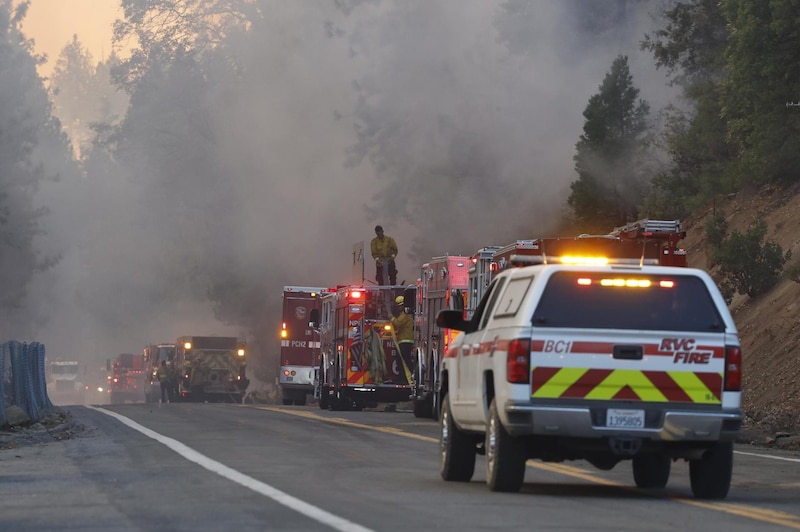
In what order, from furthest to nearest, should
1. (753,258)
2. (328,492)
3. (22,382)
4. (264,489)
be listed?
(753,258) < (22,382) < (264,489) < (328,492)

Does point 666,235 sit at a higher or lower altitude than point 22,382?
higher

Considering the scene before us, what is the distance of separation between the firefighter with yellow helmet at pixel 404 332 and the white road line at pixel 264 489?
15875 millimetres

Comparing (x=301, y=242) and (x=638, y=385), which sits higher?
(x=301, y=242)

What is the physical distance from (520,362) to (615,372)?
2.36ft

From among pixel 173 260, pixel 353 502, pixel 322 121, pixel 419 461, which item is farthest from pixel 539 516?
pixel 173 260

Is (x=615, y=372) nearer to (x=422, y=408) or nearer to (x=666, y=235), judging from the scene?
(x=666, y=235)

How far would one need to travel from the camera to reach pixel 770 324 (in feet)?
111

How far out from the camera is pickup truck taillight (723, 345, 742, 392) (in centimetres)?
1345

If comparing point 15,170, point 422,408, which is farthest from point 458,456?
point 15,170

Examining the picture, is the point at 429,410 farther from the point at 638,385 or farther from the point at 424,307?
the point at 638,385

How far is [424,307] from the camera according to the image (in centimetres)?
3456

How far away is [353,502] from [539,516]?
5.22 ft

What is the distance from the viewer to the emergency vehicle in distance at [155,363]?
6512 centimetres

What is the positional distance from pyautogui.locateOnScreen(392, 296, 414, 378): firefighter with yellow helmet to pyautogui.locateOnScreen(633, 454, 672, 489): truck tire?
23142 mm
